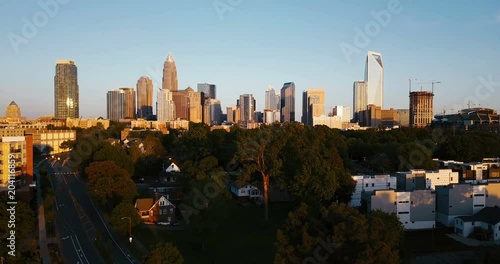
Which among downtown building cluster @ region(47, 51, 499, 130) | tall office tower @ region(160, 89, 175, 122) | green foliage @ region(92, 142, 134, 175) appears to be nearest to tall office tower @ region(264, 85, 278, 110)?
downtown building cluster @ region(47, 51, 499, 130)

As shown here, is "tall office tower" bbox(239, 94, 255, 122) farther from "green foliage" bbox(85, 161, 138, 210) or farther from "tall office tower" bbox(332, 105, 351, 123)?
"green foliage" bbox(85, 161, 138, 210)

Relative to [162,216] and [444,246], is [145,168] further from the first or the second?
[444,246]

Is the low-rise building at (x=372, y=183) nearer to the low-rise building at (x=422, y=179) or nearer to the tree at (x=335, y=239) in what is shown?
the low-rise building at (x=422, y=179)

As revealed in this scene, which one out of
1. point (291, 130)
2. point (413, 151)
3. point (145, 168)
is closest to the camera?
point (291, 130)

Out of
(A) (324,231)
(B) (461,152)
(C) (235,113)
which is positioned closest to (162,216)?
(A) (324,231)

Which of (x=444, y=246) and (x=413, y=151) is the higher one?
(x=413, y=151)

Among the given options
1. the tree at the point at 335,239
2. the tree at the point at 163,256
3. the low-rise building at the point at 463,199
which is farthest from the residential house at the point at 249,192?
the tree at the point at 335,239
